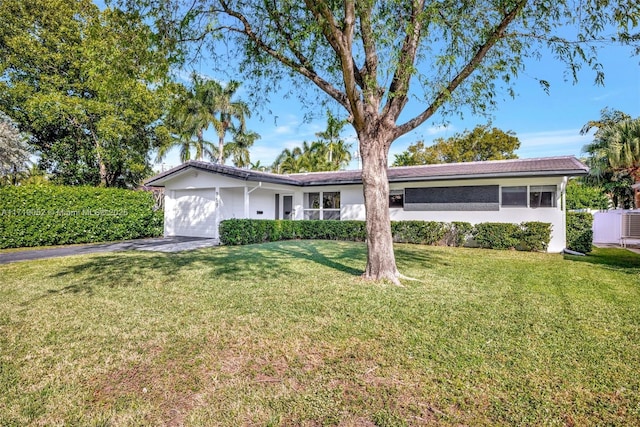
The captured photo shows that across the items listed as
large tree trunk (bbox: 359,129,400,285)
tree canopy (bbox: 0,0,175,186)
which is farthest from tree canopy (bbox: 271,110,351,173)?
large tree trunk (bbox: 359,129,400,285)

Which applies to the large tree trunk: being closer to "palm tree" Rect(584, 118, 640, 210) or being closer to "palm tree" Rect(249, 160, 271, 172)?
"palm tree" Rect(584, 118, 640, 210)

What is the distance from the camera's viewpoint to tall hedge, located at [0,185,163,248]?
1288 cm

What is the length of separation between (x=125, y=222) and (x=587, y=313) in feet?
57.1

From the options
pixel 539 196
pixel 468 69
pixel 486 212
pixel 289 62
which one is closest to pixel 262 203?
pixel 486 212

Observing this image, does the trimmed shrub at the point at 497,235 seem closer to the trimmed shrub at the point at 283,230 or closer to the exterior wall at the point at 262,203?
the exterior wall at the point at 262,203

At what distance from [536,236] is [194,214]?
1550 centimetres

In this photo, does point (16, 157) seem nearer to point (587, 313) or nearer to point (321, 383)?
point (321, 383)

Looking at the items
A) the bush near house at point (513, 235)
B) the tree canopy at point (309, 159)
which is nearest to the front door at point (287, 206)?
the bush near house at point (513, 235)

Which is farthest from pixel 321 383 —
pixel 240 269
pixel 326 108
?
pixel 326 108

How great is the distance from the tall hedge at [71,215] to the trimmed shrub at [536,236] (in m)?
17.0

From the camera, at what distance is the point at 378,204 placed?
6891 millimetres

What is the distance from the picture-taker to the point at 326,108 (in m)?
8.66

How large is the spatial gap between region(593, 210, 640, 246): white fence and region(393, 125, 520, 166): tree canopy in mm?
14109

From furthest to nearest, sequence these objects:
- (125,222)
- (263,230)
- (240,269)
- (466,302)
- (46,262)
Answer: (125,222) → (263,230) → (46,262) → (240,269) → (466,302)
